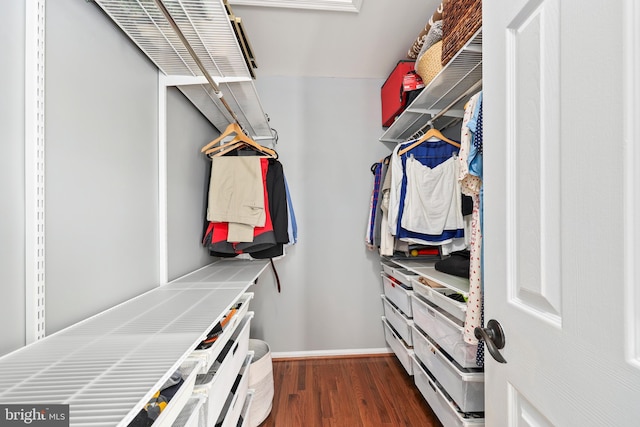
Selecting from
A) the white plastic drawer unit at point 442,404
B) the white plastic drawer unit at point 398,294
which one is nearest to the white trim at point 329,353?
the white plastic drawer unit at point 398,294

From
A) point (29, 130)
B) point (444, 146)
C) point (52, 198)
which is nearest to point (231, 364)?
point (52, 198)

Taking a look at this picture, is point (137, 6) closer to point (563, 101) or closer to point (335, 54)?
point (563, 101)

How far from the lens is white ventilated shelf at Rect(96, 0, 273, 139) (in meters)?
0.88

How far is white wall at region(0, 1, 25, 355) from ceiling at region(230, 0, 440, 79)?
1100 millimetres

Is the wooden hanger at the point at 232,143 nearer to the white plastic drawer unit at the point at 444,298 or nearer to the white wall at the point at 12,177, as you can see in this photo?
the white wall at the point at 12,177

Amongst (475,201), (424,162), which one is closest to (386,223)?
(424,162)

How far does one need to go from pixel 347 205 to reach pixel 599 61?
72.6 inches

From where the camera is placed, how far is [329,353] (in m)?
2.12

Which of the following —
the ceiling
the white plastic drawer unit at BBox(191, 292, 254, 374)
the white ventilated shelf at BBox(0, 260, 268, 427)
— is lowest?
the white plastic drawer unit at BBox(191, 292, 254, 374)

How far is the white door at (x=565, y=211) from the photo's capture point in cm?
32

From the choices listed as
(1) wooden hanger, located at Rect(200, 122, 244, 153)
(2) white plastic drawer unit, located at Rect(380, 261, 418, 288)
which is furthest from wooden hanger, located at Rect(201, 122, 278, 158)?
(2) white plastic drawer unit, located at Rect(380, 261, 418, 288)

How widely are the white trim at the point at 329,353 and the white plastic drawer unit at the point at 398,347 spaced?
0.41 ft

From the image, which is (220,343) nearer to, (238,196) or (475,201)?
(238,196)

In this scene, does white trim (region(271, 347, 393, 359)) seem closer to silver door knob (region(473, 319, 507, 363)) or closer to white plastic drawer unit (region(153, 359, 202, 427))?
white plastic drawer unit (region(153, 359, 202, 427))
